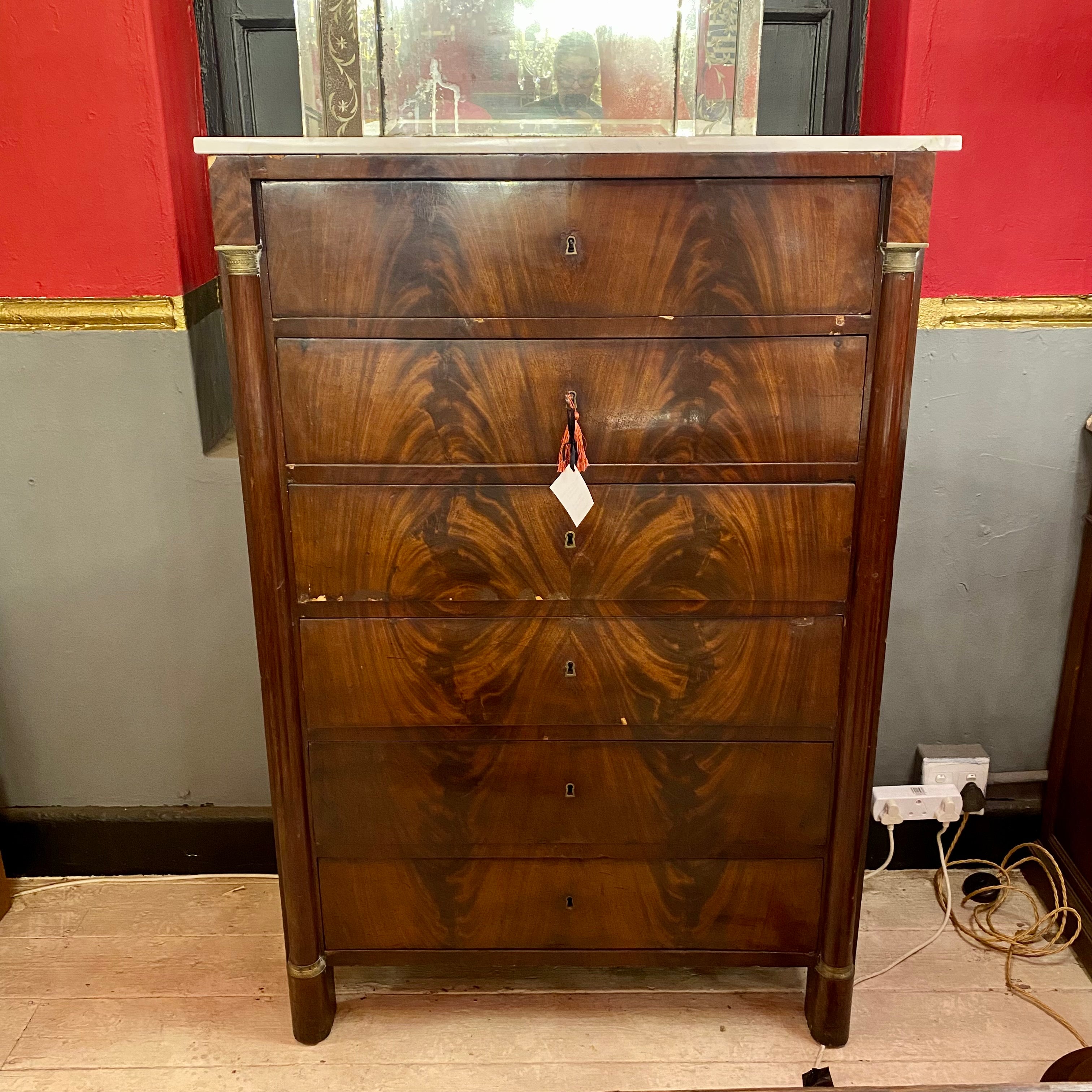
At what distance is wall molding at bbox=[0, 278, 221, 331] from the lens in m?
1.65

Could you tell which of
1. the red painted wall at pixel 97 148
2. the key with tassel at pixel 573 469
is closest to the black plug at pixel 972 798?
the key with tassel at pixel 573 469

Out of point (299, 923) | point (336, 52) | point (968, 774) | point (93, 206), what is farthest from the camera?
point (968, 774)

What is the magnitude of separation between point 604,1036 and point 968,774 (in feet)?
2.73

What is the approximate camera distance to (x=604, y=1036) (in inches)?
63.1

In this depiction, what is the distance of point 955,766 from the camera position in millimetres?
1908

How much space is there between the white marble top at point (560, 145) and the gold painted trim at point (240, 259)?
4.1 inches

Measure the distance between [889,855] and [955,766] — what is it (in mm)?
219

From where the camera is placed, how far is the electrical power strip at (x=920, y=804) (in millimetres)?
1901

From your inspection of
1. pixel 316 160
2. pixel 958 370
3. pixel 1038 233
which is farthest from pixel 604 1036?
pixel 1038 233

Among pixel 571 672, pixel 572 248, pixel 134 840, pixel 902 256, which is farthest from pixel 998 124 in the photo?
pixel 134 840

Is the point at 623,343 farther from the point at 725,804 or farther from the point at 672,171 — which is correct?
the point at 725,804

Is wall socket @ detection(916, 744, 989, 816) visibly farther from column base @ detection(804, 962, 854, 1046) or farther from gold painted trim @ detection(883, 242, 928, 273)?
gold painted trim @ detection(883, 242, 928, 273)

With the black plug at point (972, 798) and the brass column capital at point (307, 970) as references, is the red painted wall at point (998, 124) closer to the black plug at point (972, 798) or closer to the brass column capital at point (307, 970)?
the black plug at point (972, 798)

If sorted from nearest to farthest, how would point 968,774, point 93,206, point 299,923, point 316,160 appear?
point 316,160, point 299,923, point 93,206, point 968,774
